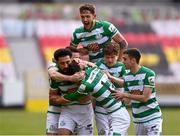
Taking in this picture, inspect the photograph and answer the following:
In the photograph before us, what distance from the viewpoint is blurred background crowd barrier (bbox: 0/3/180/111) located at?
95.7ft

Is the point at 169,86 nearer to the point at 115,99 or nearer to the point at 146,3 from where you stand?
the point at 146,3

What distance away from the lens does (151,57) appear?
3203 cm

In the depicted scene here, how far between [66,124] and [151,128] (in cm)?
145

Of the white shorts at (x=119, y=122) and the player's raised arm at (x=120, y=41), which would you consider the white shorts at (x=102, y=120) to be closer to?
the white shorts at (x=119, y=122)

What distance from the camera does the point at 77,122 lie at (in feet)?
43.0

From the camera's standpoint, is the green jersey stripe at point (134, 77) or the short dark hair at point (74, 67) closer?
the short dark hair at point (74, 67)


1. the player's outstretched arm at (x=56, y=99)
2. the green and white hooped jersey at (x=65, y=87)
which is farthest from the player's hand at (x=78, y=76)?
the player's outstretched arm at (x=56, y=99)

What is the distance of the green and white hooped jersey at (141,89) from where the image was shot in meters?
13.1

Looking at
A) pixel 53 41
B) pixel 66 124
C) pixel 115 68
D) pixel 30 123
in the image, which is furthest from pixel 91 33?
pixel 53 41

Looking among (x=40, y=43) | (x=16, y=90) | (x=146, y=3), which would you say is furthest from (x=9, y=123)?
(x=146, y=3)

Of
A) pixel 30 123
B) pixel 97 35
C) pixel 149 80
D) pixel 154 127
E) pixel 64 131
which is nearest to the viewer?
pixel 64 131

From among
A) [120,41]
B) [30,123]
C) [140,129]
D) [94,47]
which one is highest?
[120,41]

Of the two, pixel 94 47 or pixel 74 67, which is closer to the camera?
pixel 74 67

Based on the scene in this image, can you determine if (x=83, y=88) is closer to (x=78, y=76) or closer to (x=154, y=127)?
(x=78, y=76)
